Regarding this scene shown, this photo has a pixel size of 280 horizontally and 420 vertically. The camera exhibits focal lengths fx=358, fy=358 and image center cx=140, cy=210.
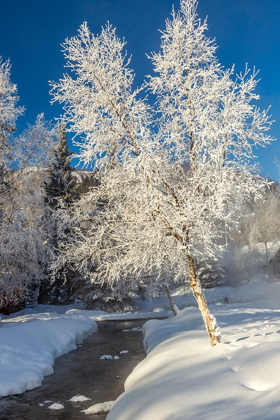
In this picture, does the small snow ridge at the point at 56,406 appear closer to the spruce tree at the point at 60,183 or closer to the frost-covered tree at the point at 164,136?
the frost-covered tree at the point at 164,136

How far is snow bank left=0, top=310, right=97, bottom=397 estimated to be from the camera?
386 inches

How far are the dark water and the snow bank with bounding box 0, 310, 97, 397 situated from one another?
285 millimetres

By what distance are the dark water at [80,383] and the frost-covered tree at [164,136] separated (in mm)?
3355

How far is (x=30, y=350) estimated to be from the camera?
485 inches

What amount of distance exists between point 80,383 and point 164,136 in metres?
7.55

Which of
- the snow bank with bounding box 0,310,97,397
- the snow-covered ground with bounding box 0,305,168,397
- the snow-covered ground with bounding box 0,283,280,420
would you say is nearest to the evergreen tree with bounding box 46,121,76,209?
the snow-covered ground with bounding box 0,305,168,397

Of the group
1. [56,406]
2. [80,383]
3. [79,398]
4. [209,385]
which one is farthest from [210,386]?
[80,383]

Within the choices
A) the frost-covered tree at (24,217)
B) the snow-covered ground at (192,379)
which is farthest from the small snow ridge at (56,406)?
the frost-covered tree at (24,217)

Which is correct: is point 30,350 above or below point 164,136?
below

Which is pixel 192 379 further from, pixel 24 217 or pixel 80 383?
pixel 24 217

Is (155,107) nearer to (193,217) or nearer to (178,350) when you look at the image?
(193,217)

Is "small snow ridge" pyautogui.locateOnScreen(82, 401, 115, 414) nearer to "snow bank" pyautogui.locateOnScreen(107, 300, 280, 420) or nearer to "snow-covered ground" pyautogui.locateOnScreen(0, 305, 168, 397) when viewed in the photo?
"snow bank" pyautogui.locateOnScreen(107, 300, 280, 420)

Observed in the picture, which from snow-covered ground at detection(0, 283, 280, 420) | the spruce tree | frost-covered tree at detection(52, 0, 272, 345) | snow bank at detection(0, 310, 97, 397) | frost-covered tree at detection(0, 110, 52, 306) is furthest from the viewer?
the spruce tree

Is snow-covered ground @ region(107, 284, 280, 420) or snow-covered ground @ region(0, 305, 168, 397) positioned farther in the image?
snow-covered ground @ region(0, 305, 168, 397)
